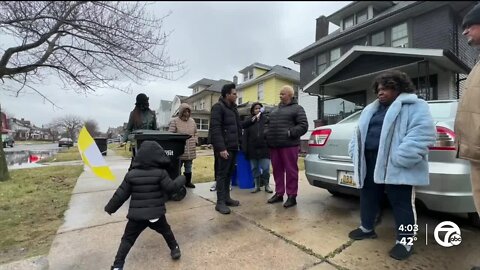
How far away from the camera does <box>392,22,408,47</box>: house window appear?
428 inches

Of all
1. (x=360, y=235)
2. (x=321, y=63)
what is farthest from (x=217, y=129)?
(x=321, y=63)

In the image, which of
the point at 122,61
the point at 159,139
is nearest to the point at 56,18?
the point at 122,61

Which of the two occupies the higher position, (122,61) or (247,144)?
(122,61)

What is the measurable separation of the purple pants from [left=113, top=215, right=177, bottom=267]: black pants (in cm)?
193

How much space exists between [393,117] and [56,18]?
393cm

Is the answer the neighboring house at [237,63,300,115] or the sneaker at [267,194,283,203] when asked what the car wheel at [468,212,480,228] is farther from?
the neighboring house at [237,63,300,115]

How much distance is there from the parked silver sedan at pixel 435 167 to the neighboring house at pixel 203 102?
22.3m

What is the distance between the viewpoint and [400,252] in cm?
238

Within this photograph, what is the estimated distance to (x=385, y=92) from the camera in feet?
8.36

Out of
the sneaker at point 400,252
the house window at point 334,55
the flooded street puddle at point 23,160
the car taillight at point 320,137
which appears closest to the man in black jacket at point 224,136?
the car taillight at point 320,137

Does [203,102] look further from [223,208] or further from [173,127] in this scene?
[223,208]

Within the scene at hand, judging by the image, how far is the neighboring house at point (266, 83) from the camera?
23312mm

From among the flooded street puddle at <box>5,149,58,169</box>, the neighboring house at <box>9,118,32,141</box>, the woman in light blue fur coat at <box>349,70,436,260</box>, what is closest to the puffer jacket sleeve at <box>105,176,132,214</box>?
the woman in light blue fur coat at <box>349,70,436,260</box>

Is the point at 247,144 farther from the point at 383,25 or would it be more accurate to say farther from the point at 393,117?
the point at 383,25
